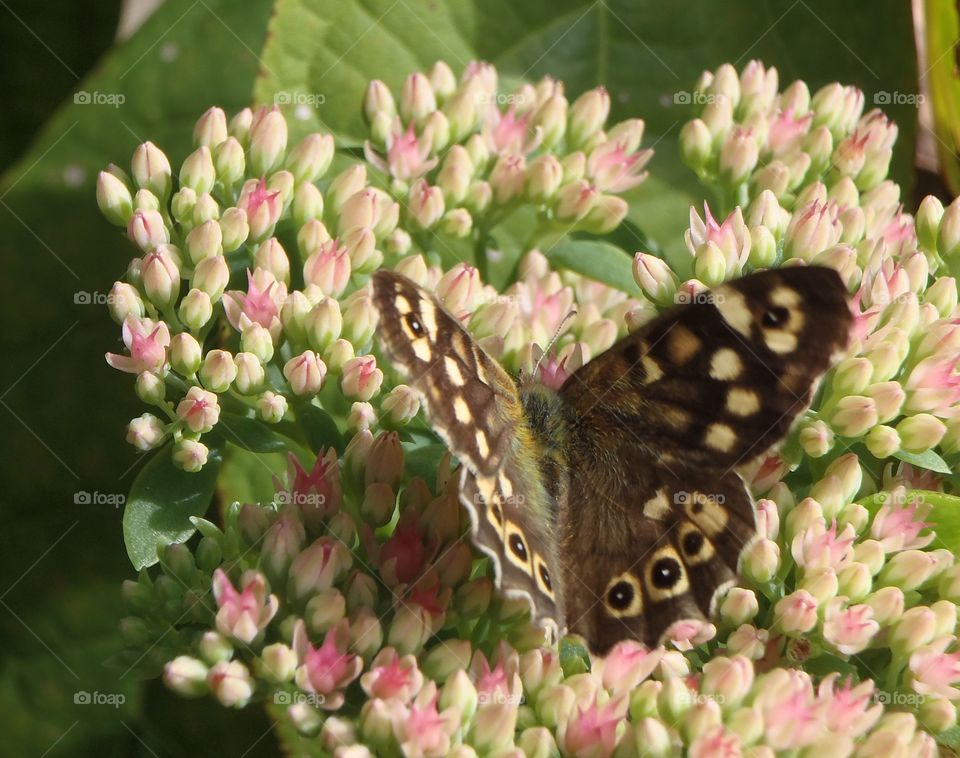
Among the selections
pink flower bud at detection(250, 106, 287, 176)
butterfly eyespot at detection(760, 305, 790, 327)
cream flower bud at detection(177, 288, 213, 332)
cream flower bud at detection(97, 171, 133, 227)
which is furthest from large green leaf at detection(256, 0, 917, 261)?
butterfly eyespot at detection(760, 305, 790, 327)

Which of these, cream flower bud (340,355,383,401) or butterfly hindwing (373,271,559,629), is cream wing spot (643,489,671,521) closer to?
butterfly hindwing (373,271,559,629)

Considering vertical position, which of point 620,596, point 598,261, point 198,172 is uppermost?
point 598,261

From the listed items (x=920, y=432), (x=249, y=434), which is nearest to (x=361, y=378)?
(x=249, y=434)

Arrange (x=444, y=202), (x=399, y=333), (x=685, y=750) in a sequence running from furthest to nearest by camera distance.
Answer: (x=444, y=202)
(x=685, y=750)
(x=399, y=333)

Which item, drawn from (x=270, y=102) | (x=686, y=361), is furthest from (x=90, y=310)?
(x=686, y=361)

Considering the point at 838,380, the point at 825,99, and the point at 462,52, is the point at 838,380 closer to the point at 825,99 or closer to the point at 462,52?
the point at 825,99

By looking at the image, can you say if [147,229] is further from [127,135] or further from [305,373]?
[127,135]

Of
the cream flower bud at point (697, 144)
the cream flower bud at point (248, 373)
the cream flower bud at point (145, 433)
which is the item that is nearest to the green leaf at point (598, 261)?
the cream flower bud at point (697, 144)
